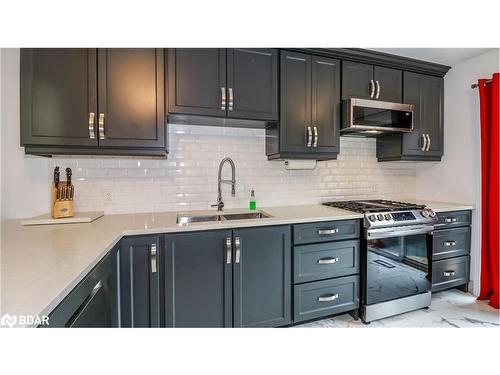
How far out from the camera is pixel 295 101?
215 centimetres

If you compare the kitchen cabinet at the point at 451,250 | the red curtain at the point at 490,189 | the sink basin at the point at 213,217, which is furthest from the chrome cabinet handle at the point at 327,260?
the red curtain at the point at 490,189

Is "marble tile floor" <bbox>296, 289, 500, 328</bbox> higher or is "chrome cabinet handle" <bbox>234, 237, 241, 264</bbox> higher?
"chrome cabinet handle" <bbox>234, 237, 241, 264</bbox>

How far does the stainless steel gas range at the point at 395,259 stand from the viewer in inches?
78.9

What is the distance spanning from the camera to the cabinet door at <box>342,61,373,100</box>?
2.31 m

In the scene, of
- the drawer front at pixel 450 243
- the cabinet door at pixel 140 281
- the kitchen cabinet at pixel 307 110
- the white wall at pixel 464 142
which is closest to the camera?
the cabinet door at pixel 140 281


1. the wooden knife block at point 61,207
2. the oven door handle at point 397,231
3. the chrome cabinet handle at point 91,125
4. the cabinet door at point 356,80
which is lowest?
the oven door handle at point 397,231

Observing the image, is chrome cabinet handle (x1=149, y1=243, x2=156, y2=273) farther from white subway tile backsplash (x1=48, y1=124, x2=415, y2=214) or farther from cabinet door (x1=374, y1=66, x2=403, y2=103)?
cabinet door (x1=374, y1=66, x2=403, y2=103)

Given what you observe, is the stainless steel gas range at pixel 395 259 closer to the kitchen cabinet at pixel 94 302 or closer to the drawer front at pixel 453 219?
the drawer front at pixel 453 219

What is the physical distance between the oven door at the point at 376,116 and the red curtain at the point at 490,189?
2.08 ft

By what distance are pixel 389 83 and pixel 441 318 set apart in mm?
2315

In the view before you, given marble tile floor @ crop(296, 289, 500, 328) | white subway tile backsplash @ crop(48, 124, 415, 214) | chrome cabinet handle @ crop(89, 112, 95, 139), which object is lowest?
marble tile floor @ crop(296, 289, 500, 328)

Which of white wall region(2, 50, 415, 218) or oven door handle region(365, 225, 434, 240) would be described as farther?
oven door handle region(365, 225, 434, 240)

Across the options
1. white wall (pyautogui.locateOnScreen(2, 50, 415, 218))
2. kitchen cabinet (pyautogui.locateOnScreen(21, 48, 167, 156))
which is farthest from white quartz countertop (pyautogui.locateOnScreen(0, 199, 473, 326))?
kitchen cabinet (pyautogui.locateOnScreen(21, 48, 167, 156))
